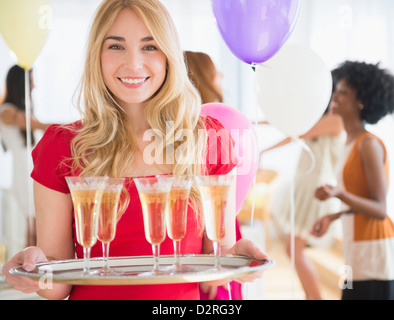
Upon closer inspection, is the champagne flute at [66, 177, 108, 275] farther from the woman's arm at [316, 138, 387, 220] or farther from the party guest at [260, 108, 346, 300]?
the party guest at [260, 108, 346, 300]

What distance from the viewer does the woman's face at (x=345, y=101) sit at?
10.6 ft

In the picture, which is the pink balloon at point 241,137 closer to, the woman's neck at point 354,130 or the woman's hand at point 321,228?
the woman's hand at point 321,228

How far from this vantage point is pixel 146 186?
136cm

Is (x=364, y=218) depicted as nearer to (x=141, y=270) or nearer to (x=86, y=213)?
(x=141, y=270)

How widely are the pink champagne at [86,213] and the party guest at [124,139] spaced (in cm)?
23

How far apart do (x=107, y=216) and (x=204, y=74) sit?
1402mm

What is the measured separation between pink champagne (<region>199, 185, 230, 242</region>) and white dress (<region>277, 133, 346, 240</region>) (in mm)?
2712

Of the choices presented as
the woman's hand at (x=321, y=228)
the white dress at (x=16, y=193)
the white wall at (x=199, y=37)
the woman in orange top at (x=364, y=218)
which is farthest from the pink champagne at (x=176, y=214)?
the white wall at (x=199, y=37)

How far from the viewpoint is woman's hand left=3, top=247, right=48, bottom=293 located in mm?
1369

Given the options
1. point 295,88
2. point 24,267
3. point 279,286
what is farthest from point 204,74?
point 279,286

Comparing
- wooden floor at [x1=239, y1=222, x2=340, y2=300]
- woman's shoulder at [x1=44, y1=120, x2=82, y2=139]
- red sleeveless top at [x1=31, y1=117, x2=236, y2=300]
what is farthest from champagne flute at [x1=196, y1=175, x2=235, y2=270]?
wooden floor at [x1=239, y1=222, x2=340, y2=300]

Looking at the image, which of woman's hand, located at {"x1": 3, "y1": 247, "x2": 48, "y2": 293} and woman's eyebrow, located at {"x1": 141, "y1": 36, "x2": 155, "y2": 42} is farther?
woman's eyebrow, located at {"x1": 141, "y1": 36, "x2": 155, "y2": 42}

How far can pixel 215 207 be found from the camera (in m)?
1.40
